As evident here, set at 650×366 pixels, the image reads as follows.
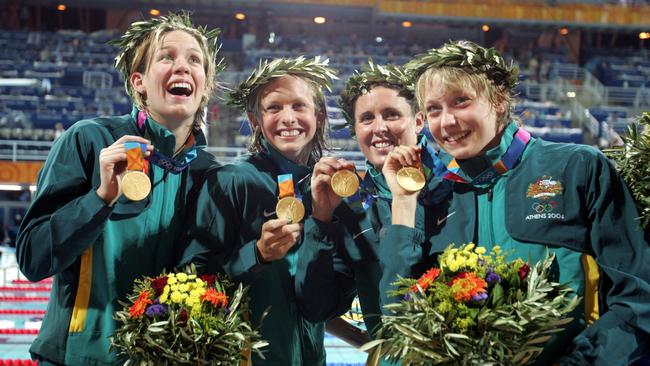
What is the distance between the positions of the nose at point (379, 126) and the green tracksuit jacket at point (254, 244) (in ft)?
1.01

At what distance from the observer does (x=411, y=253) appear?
2465 millimetres

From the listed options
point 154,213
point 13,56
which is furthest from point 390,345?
point 13,56

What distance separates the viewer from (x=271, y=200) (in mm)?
2959

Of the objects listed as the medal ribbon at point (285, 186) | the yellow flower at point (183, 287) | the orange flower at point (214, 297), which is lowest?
the orange flower at point (214, 297)

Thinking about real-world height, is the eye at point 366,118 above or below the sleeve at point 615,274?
above

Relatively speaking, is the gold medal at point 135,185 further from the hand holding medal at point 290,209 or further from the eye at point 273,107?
the eye at point 273,107

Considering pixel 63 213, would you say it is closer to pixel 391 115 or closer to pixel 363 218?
pixel 363 218

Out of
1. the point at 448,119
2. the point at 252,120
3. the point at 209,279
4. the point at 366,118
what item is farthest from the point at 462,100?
the point at 209,279

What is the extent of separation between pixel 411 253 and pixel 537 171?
466 millimetres

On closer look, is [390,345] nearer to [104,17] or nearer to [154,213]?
[154,213]

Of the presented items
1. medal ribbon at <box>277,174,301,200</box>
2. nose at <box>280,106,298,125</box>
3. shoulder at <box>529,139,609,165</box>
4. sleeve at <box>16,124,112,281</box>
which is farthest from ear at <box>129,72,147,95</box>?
shoulder at <box>529,139,609,165</box>

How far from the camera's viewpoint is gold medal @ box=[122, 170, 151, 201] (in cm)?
257

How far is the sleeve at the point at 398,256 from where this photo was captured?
8.04ft

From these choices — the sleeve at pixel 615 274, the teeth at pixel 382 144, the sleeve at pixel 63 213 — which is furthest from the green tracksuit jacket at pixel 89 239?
the sleeve at pixel 615 274
